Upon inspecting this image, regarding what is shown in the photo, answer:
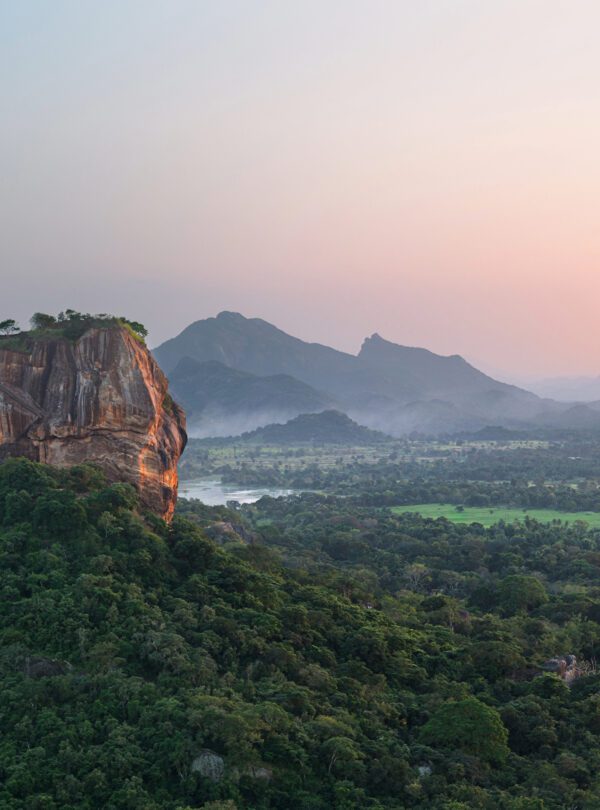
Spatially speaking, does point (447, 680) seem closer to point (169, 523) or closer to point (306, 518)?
point (169, 523)

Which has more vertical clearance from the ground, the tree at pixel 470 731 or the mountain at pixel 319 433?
the mountain at pixel 319 433

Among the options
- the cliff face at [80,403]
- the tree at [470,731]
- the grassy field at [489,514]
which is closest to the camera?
the tree at [470,731]

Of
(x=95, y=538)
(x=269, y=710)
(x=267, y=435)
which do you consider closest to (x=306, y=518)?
(x=95, y=538)

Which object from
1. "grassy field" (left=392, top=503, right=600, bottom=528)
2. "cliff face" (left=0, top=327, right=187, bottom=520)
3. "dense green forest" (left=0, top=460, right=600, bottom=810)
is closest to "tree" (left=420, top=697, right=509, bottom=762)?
"dense green forest" (left=0, top=460, right=600, bottom=810)

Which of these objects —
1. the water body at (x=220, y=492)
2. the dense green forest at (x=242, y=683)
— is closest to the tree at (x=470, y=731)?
the dense green forest at (x=242, y=683)

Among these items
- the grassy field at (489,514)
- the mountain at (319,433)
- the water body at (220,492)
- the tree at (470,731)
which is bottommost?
the grassy field at (489,514)

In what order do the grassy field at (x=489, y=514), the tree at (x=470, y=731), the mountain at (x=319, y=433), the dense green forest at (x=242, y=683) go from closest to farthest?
the dense green forest at (x=242, y=683), the tree at (x=470, y=731), the grassy field at (x=489, y=514), the mountain at (x=319, y=433)

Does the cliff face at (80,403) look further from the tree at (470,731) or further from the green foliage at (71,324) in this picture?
the tree at (470,731)

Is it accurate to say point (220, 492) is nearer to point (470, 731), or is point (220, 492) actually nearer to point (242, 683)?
point (242, 683)
